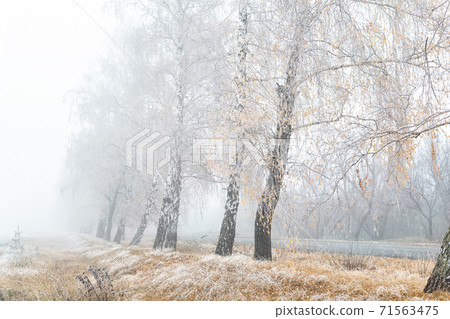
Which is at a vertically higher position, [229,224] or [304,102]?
[304,102]

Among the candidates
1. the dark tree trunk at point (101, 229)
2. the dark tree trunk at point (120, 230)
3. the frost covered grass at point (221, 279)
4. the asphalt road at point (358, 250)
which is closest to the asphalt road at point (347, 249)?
the asphalt road at point (358, 250)

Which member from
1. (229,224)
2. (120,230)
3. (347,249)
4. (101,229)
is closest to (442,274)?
(229,224)

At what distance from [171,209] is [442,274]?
4.90 metres

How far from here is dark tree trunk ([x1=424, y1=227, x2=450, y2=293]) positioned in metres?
2.88

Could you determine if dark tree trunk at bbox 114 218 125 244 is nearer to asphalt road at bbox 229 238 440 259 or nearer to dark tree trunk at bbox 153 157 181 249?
dark tree trunk at bbox 153 157 181 249

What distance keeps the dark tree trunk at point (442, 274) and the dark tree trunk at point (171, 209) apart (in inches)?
184

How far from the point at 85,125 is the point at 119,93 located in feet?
5.21

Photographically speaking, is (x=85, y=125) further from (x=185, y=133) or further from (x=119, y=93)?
(x=185, y=133)

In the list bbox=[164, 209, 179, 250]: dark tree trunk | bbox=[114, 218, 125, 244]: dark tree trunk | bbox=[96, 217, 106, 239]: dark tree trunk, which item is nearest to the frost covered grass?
bbox=[164, 209, 179, 250]: dark tree trunk

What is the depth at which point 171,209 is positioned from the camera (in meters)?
6.61

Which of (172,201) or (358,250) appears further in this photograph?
(172,201)

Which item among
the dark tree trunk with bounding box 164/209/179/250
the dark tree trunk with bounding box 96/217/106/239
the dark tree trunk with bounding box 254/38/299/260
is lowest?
the dark tree trunk with bounding box 96/217/106/239

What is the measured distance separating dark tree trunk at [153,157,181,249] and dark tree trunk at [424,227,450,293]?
4.66 meters

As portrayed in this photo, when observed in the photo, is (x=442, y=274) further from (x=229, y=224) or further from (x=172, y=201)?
(x=172, y=201)
